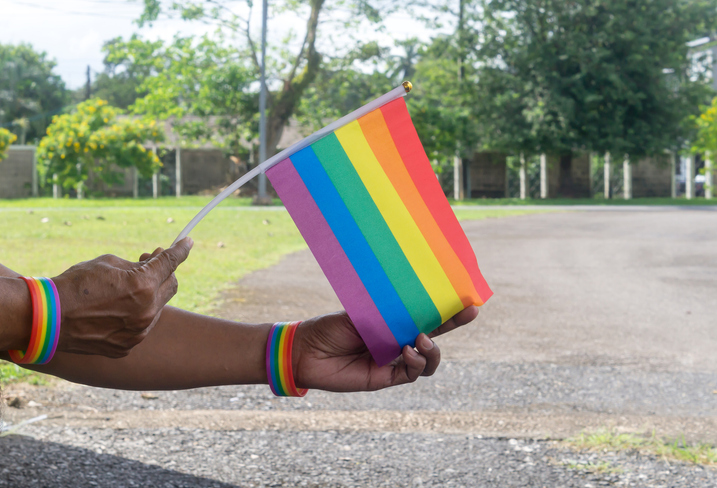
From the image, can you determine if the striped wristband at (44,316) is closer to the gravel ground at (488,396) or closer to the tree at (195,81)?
the gravel ground at (488,396)

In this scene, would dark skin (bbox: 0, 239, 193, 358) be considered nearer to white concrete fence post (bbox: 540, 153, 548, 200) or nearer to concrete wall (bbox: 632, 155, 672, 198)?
white concrete fence post (bbox: 540, 153, 548, 200)

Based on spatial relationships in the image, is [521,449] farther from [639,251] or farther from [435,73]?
[435,73]

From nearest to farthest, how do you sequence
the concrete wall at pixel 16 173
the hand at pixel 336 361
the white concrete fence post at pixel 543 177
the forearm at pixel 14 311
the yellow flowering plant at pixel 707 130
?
the forearm at pixel 14 311 < the hand at pixel 336 361 < the concrete wall at pixel 16 173 < the yellow flowering plant at pixel 707 130 < the white concrete fence post at pixel 543 177

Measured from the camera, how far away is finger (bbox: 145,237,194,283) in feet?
4.37

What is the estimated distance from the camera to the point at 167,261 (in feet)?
4.44

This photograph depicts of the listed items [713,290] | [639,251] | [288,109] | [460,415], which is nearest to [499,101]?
[288,109]

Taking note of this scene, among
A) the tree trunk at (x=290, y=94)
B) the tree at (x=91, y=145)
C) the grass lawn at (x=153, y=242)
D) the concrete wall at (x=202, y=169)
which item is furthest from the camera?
the concrete wall at (x=202, y=169)

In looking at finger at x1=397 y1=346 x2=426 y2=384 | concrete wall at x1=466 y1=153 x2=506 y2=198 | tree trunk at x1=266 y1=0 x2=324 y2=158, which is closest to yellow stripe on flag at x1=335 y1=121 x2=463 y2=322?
finger at x1=397 y1=346 x2=426 y2=384

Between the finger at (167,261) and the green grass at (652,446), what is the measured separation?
165 centimetres

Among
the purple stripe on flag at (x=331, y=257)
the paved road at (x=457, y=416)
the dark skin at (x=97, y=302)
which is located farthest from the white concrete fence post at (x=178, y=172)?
the dark skin at (x=97, y=302)

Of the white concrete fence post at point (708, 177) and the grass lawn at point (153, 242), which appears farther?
the white concrete fence post at point (708, 177)

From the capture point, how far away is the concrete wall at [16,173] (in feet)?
76.6

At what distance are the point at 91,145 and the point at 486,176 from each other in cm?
1535

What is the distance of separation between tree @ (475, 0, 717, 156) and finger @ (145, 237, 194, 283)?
888 inches
